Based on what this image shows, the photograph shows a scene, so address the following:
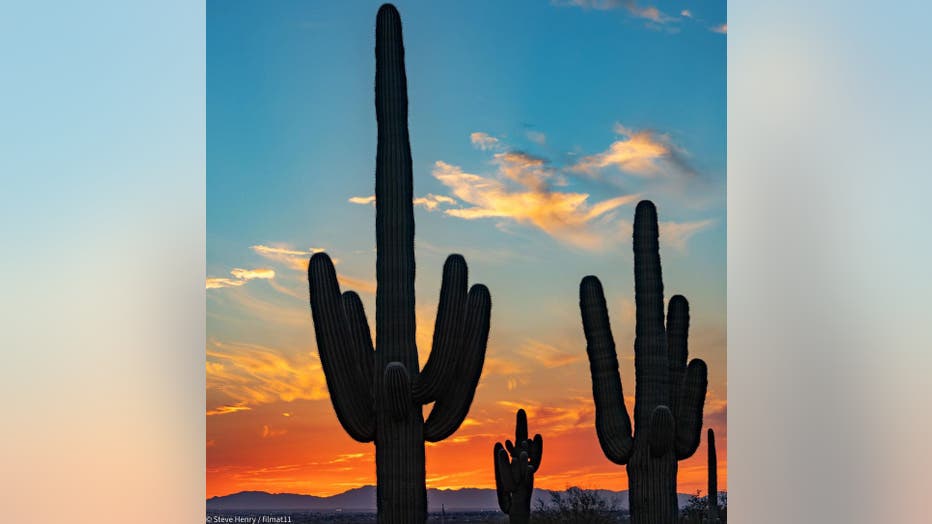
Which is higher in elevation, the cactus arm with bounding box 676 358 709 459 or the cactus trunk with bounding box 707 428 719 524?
the cactus arm with bounding box 676 358 709 459

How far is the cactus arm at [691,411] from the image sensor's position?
6.97 metres

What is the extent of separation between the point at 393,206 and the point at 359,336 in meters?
0.87

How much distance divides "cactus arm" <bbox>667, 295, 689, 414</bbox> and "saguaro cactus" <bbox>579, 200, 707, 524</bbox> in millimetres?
198

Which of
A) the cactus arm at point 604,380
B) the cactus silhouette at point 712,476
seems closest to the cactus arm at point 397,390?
the cactus arm at point 604,380

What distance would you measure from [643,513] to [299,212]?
357cm

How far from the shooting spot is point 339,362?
20.6 feet

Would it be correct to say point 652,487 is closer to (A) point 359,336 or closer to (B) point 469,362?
(B) point 469,362

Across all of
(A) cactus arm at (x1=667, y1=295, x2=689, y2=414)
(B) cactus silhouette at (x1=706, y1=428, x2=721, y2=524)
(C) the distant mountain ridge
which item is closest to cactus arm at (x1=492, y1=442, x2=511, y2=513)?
(C) the distant mountain ridge

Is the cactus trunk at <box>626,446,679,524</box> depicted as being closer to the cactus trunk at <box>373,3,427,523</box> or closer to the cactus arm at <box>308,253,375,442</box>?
the cactus trunk at <box>373,3,427,523</box>

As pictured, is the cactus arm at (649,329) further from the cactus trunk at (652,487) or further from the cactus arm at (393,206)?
the cactus arm at (393,206)

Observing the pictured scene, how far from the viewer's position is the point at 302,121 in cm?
816

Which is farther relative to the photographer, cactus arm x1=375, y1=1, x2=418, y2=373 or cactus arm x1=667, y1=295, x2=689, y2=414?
cactus arm x1=667, y1=295, x2=689, y2=414

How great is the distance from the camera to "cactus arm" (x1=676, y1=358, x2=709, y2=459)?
6.97 m
